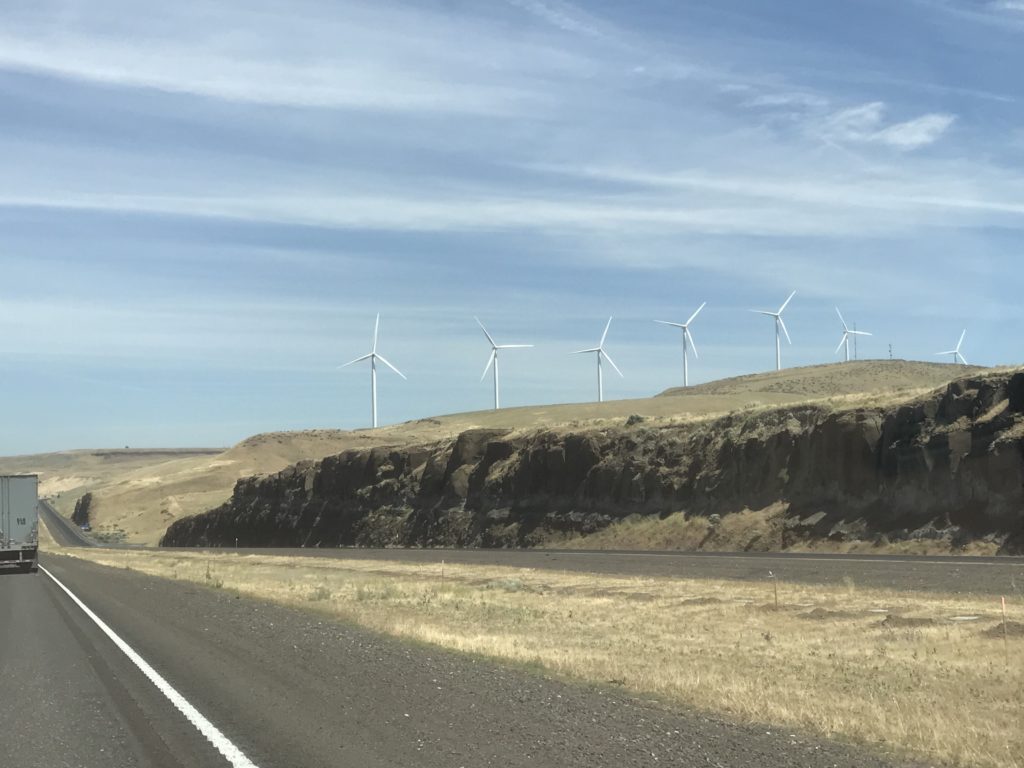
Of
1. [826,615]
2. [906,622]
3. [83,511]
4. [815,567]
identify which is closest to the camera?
[906,622]

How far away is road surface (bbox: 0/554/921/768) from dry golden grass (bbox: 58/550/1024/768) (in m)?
1.09

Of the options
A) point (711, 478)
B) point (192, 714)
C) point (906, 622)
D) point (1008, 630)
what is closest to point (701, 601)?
point (906, 622)

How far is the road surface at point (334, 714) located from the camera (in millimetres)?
8766

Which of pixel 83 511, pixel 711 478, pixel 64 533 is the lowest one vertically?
pixel 64 533

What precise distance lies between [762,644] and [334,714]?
34.2 feet

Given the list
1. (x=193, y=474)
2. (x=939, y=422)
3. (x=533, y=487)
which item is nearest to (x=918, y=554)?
(x=939, y=422)

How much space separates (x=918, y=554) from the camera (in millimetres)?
42000

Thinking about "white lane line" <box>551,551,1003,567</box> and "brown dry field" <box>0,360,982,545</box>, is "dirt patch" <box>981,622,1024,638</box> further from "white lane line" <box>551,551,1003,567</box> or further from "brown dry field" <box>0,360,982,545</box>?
"brown dry field" <box>0,360,982,545</box>

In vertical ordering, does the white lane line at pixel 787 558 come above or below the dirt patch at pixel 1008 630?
below

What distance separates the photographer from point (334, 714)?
1058 centimetres

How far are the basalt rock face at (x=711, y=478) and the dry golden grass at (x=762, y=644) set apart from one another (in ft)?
59.3

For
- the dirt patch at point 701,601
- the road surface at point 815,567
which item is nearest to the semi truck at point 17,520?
the road surface at point 815,567

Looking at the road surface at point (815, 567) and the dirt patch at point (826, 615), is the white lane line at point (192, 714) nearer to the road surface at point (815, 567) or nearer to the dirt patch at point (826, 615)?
the dirt patch at point (826, 615)

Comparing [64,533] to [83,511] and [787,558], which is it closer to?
[83,511]
